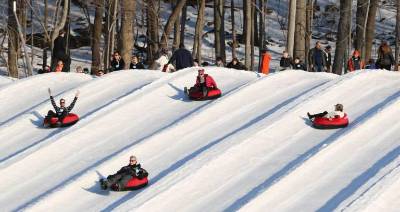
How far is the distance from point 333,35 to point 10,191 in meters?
32.5

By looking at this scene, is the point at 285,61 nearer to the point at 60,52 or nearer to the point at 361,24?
the point at 60,52

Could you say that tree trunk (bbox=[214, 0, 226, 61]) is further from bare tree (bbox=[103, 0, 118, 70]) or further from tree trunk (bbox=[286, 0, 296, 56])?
tree trunk (bbox=[286, 0, 296, 56])

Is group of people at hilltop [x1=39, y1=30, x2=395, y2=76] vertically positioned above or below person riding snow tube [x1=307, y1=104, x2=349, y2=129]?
below

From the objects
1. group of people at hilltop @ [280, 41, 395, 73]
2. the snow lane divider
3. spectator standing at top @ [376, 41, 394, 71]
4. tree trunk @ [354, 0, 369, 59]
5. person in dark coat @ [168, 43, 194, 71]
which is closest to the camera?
the snow lane divider

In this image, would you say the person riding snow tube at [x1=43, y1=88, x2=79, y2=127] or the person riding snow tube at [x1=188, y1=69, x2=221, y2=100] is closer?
the person riding snow tube at [x1=43, y1=88, x2=79, y2=127]

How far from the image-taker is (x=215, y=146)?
17281mm

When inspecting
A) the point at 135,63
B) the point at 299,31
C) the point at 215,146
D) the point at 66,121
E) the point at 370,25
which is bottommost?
the point at 370,25

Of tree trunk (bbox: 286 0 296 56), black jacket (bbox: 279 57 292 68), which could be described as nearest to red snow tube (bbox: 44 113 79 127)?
black jacket (bbox: 279 57 292 68)

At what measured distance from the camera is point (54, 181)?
16922 mm

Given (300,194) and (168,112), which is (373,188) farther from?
(168,112)

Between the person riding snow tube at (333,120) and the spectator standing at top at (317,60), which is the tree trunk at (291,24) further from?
the person riding snow tube at (333,120)

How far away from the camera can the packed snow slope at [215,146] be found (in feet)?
49.4

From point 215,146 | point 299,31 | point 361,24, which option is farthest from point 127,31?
point 361,24

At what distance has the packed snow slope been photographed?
1505cm
